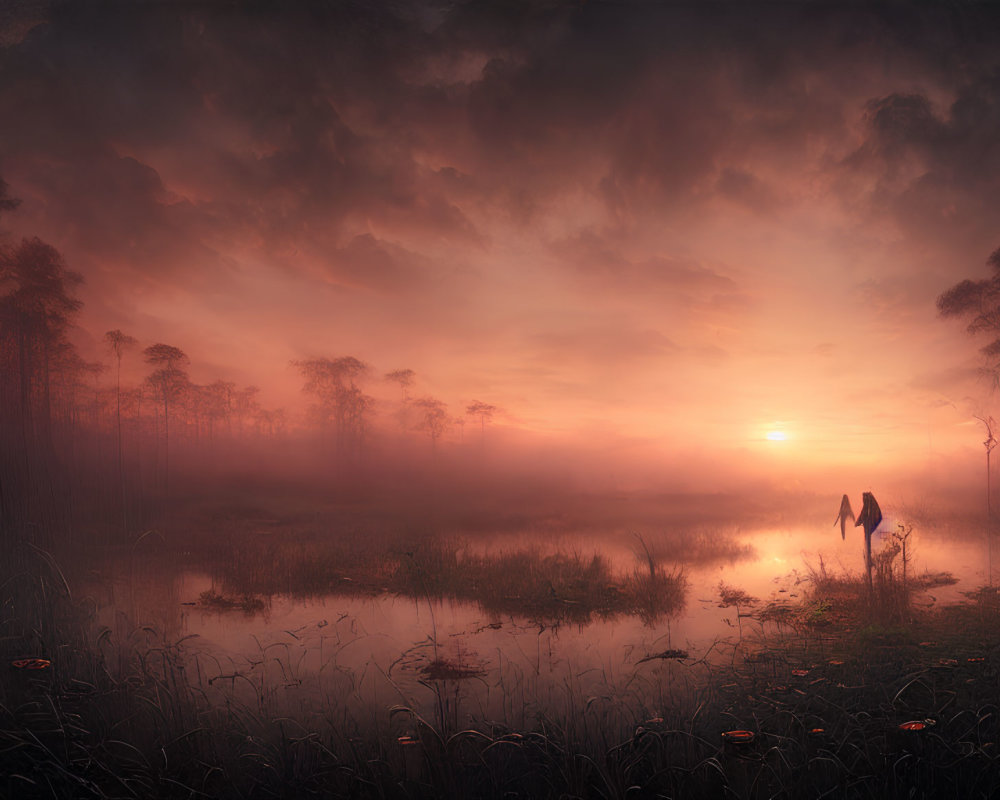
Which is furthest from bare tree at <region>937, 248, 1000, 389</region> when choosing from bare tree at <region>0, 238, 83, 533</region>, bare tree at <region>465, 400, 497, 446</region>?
bare tree at <region>0, 238, 83, 533</region>

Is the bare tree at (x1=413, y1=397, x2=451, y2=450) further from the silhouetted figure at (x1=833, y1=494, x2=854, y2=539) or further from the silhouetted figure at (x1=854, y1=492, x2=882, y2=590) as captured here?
the silhouetted figure at (x1=854, y1=492, x2=882, y2=590)

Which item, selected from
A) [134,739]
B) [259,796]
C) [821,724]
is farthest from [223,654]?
[821,724]

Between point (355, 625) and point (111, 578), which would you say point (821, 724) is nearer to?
point (355, 625)

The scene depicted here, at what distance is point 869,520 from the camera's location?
539 cm

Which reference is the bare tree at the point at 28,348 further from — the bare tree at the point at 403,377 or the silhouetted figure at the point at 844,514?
the silhouetted figure at the point at 844,514

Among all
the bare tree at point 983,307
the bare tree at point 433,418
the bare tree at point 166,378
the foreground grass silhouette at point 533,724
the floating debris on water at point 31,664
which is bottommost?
the foreground grass silhouette at point 533,724


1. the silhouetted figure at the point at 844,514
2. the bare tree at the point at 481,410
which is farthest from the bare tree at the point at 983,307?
the bare tree at the point at 481,410

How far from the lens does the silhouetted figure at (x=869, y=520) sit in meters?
5.33

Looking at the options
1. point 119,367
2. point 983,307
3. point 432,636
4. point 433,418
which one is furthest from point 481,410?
point 983,307

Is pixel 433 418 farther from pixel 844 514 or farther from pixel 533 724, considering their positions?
pixel 844 514

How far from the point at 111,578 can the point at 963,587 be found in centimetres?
894

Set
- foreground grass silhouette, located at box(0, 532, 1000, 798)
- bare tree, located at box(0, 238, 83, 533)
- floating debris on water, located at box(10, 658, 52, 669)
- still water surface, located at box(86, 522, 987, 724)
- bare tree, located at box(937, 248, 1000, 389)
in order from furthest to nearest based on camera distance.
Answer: bare tree, located at box(937, 248, 1000, 389) < bare tree, located at box(0, 238, 83, 533) < still water surface, located at box(86, 522, 987, 724) < floating debris on water, located at box(10, 658, 52, 669) < foreground grass silhouette, located at box(0, 532, 1000, 798)

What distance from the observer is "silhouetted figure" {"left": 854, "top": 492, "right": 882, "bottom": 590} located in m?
5.33

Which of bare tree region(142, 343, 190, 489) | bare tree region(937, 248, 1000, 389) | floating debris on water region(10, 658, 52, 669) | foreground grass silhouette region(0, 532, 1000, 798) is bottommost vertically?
foreground grass silhouette region(0, 532, 1000, 798)
